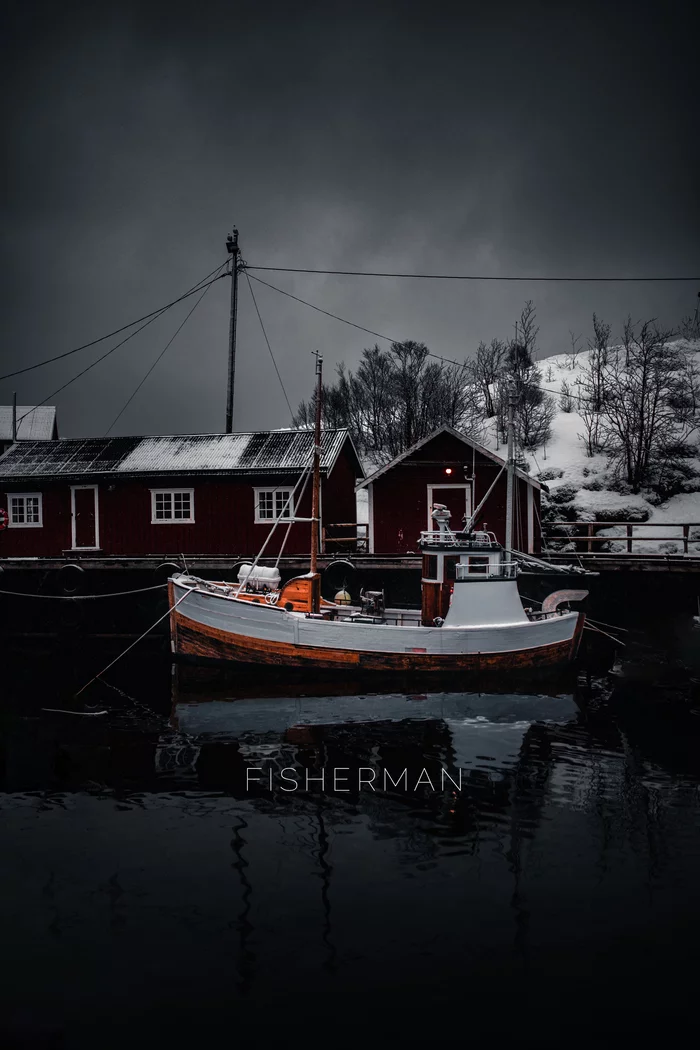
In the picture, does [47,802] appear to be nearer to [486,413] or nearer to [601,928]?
[601,928]

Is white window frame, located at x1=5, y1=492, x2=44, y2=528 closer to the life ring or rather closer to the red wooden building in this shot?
the red wooden building

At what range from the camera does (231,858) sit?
798 cm

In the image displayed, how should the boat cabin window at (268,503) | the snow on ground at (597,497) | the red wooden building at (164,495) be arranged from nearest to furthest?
the boat cabin window at (268,503)
the red wooden building at (164,495)
the snow on ground at (597,497)

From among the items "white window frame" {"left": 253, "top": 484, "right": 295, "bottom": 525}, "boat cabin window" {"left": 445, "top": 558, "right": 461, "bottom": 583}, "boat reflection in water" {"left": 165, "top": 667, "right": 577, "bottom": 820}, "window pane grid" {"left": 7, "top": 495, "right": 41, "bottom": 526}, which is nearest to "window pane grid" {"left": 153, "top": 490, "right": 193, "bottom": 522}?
"white window frame" {"left": 253, "top": 484, "right": 295, "bottom": 525}

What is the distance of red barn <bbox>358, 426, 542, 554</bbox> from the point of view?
24.9 m

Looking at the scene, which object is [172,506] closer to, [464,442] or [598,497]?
[464,442]

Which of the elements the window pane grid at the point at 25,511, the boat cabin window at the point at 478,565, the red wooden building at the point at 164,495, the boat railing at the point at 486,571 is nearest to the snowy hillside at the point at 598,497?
the red wooden building at the point at 164,495

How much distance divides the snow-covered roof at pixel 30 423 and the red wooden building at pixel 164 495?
1338 inches

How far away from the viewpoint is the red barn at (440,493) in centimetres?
2494

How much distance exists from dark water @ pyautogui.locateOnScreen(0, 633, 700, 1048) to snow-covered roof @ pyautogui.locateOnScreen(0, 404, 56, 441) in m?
51.5

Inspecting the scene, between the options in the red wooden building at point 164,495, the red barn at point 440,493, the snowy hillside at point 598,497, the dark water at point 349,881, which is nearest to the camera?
the dark water at point 349,881

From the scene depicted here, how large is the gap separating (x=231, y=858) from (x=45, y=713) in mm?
8291

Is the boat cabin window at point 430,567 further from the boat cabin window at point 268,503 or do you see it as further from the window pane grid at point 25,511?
the window pane grid at point 25,511

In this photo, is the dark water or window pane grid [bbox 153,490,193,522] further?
window pane grid [bbox 153,490,193,522]
